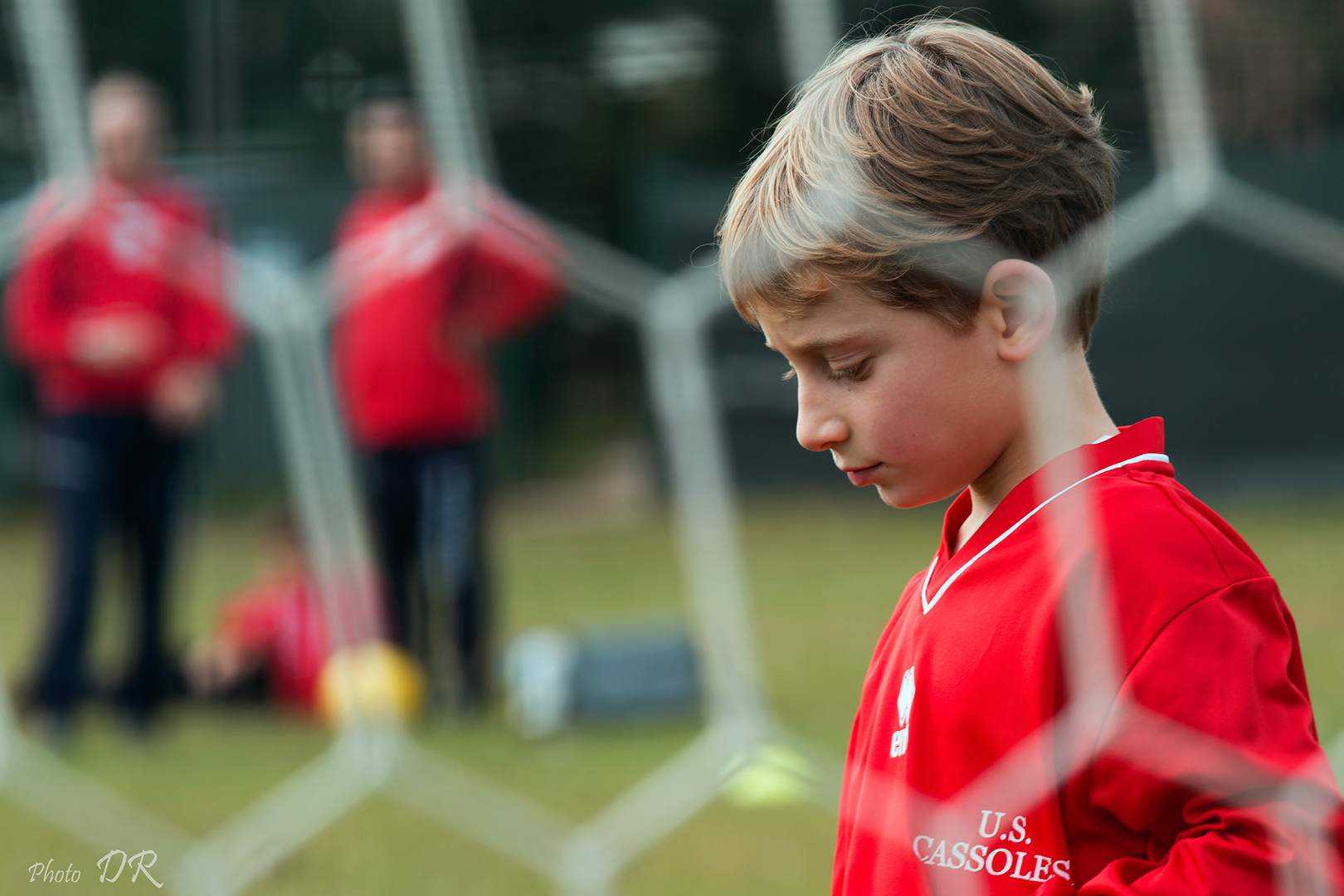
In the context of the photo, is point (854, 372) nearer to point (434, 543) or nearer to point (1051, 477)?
point (1051, 477)

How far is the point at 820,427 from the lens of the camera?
466mm

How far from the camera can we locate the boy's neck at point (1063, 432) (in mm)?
464

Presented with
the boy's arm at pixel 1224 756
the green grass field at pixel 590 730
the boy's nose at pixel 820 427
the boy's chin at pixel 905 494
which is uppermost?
the boy's nose at pixel 820 427

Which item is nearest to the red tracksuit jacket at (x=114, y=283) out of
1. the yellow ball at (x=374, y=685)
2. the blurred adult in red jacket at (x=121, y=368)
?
the blurred adult in red jacket at (x=121, y=368)

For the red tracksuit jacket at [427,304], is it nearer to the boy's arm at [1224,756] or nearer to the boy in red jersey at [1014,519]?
the boy in red jersey at [1014,519]

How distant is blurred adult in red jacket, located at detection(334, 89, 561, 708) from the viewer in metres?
1.40

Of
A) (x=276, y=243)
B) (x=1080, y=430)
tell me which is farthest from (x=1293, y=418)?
(x=1080, y=430)

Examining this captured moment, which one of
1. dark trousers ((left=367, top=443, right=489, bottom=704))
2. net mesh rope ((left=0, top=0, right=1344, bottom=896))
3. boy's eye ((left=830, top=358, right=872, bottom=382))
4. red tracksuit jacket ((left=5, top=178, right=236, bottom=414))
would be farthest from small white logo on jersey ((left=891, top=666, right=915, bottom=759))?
dark trousers ((left=367, top=443, right=489, bottom=704))

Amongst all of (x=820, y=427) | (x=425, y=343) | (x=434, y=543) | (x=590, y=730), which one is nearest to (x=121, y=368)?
(x=425, y=343)

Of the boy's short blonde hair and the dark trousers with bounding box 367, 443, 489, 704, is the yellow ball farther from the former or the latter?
the boy's short blonde hair

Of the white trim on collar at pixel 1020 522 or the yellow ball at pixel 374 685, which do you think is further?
the yellow ball at pixel 374 685

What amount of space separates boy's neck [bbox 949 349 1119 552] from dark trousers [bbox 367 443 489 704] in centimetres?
145

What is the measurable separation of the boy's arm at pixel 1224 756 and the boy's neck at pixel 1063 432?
9 cm

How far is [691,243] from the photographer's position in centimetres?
125
